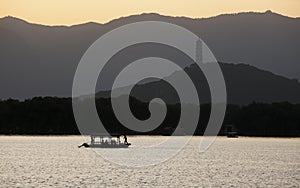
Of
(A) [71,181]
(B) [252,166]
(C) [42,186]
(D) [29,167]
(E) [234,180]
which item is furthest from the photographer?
(B) [252,166]

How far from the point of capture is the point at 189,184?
345ft

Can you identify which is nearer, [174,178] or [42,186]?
[42,186]

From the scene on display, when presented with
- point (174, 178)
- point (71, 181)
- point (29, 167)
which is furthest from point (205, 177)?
point (29, 167)

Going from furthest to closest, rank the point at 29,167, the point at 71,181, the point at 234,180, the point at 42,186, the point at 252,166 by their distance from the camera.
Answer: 1. the point at 252,166
2. the point at 29,167
3. the point at 234,180
4. the point at 71,181
5. the point at 42,186

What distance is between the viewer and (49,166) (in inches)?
5404

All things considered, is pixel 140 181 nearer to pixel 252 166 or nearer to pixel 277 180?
pixel 277 180

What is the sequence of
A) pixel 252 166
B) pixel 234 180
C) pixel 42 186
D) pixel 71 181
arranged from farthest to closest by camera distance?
pixel 252 166 < pixel 234 180 < pixel 71 181 < pixel 42 186

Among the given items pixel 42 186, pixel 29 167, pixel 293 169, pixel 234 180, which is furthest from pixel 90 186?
pixel 293 169

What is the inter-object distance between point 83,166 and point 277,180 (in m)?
37.2

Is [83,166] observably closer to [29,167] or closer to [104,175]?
[29,167]

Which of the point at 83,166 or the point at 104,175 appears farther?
the point at 83,166

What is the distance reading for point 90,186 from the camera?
98.4 metres

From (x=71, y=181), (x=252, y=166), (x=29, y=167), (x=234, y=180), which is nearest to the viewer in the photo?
(x=71, y=181)

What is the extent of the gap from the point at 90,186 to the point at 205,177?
23977mm
